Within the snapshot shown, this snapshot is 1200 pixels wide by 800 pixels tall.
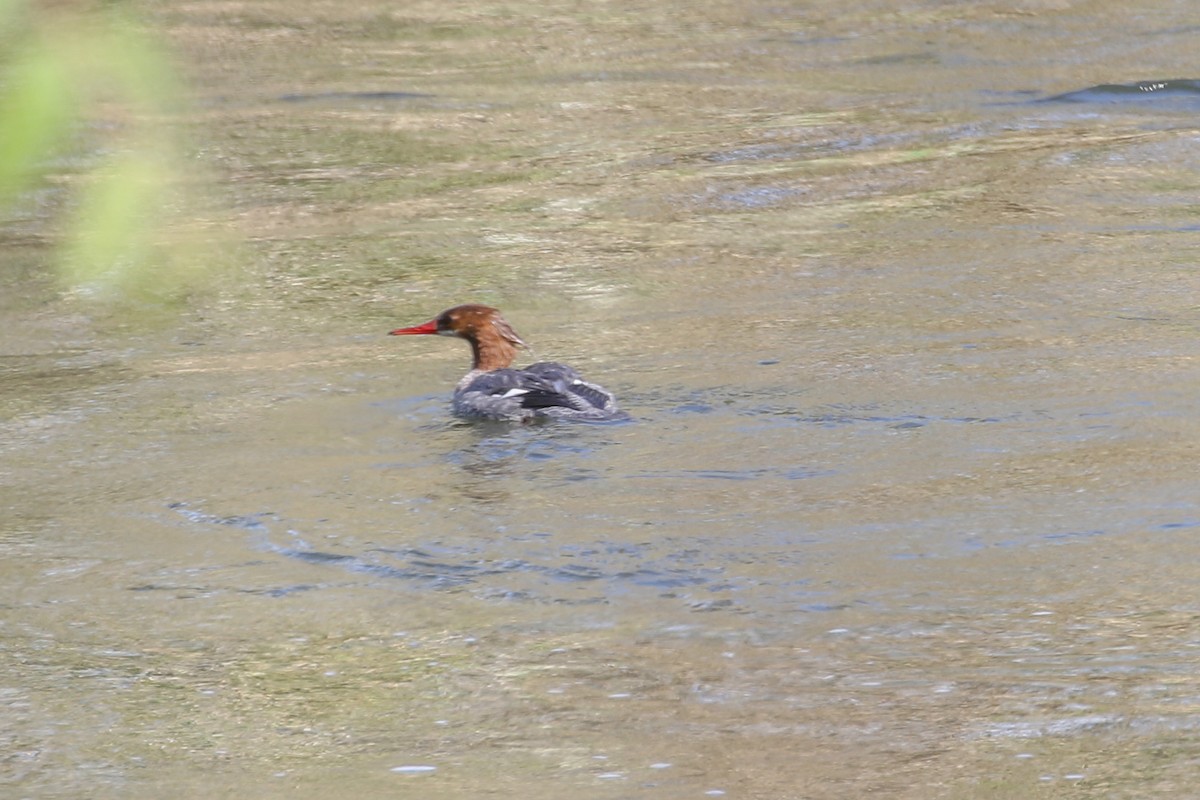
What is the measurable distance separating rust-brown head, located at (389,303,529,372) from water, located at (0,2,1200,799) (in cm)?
33

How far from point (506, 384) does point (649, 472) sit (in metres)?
1.11

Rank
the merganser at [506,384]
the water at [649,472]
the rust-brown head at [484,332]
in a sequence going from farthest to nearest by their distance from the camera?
the rust-brown head at [484,332]
the merganser at [506,384]
the water at [649,472]

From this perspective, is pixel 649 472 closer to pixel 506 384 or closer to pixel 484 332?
pixel 506 384

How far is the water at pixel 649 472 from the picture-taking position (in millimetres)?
5031

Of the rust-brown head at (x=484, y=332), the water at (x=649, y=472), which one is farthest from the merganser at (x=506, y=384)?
the water at (x=649, y=472)

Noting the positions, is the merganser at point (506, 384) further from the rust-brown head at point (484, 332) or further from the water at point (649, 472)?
the water at point (649, 472)

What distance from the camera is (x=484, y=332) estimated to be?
899 centimetres

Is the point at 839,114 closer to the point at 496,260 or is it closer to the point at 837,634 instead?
the point at 496,260

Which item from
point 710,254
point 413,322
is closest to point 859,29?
point 710,254

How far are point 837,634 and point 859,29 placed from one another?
13.0 meters

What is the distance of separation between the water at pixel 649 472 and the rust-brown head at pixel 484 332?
13.1 inches

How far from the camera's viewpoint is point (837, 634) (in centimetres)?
571

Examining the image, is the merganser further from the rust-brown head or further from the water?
the water

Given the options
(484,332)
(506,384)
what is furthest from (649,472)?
(484,332)
